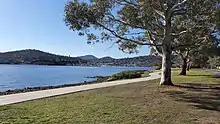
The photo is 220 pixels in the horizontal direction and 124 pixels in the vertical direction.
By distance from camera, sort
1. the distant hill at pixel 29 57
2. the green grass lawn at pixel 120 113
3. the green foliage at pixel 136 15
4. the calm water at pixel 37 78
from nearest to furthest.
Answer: the green grass lawn at pixel 120 113 < the green foliage at pixel 136 15 < the calm water at pixel 37 78 < the distant hill at pixel 29 57

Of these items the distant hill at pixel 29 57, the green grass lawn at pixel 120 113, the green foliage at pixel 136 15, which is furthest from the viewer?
the distant hill at pixel 29 57

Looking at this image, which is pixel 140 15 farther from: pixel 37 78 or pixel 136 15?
pixel 37 78

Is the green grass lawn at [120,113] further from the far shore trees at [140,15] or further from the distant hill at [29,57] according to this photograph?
the distant hill at [29,57]

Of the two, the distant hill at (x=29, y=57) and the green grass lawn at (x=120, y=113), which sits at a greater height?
the distant hill at (x=29, y=57)

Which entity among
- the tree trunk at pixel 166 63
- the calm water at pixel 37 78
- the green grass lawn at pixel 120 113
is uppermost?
the tree trunk at pixel 166 63

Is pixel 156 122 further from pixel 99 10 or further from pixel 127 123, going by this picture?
pixel 99 10

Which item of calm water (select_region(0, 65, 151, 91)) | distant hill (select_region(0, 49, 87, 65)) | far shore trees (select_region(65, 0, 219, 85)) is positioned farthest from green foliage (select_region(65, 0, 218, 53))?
distant hill (select_region(0, 49, 87, 65))

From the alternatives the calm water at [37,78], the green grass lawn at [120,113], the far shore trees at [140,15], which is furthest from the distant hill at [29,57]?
the green grass lawn at [120,113]

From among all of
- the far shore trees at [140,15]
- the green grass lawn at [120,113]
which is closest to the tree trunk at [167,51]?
the far shore trees at [140,15]

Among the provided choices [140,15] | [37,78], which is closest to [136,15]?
[140,15]

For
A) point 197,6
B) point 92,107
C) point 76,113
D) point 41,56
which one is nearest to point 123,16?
point 197,6

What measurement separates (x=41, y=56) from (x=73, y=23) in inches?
5720

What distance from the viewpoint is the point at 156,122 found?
9.60 m

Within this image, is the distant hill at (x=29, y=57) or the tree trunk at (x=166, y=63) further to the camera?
the distant hill at (x=29, y=57)
